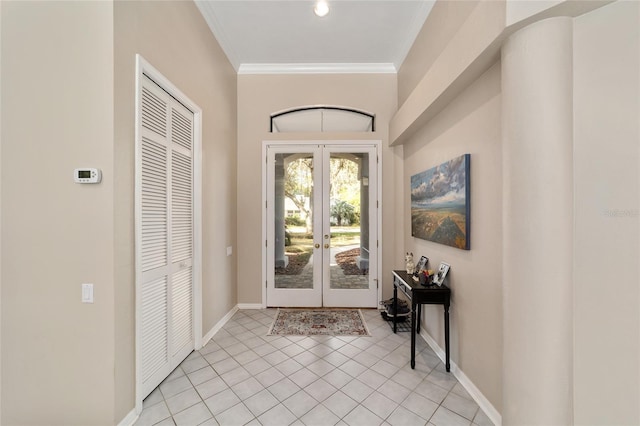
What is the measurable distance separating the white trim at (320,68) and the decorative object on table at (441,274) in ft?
10.1

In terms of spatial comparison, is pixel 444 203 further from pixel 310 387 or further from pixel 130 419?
pixel 130 419

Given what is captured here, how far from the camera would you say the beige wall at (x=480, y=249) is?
179 centimetres

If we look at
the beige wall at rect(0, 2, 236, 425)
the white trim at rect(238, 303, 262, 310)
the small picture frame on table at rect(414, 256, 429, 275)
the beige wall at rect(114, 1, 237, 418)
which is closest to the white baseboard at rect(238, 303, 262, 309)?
the white trim at rect(238, 303, 262, 310)

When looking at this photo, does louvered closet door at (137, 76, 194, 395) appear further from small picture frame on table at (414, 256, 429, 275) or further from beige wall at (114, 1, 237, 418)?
small picture frame on table at (414, 256, 429, 275)

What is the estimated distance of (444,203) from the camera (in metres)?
2.39

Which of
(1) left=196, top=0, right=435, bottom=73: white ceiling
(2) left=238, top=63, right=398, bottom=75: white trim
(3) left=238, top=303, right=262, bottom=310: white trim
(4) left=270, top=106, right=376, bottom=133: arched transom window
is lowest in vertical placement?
(3) left=238, top=303, right=262, bottom=310: white trim

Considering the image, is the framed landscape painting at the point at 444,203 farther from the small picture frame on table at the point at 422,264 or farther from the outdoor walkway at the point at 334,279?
the outdoor walkway at the point at 334,279

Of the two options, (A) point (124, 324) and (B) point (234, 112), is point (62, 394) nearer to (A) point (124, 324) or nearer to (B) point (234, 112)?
(A) point (124, 324)

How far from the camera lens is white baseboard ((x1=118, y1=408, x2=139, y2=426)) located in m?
1.66

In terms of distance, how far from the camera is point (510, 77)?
153 cm

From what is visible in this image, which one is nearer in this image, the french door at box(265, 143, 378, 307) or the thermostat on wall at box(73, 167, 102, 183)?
the thermostat on wall at box(73, 167, 102, 183)

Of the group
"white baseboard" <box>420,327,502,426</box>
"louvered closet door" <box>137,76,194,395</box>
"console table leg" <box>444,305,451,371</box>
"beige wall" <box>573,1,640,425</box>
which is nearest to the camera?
"beige wall" <box>573,1,640,425</box>

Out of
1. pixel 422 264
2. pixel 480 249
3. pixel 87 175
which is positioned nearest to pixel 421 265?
pixel 422 264

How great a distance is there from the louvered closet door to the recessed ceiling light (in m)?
1.81
